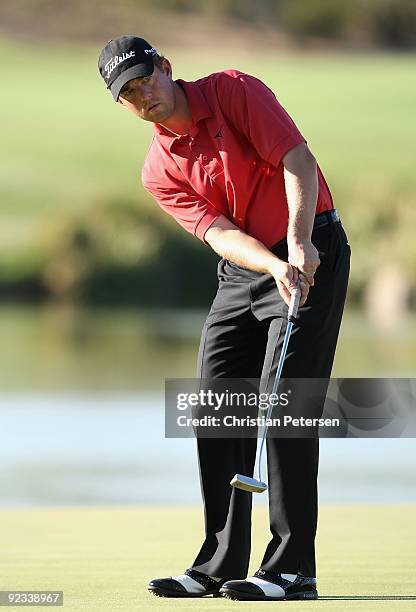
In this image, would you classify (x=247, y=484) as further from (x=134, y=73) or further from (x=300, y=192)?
(x=134, y=73)

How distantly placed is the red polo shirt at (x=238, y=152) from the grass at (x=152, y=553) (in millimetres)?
756

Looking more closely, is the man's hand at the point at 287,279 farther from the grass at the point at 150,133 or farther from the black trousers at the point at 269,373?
the grass at the point at 150,133

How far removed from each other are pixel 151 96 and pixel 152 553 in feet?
3.88

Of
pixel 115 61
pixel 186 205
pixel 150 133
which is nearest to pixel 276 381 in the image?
pixel 186 205

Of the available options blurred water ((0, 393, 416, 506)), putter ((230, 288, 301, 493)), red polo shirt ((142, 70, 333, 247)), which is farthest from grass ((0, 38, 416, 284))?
putter ((230, 288, 301, 493))

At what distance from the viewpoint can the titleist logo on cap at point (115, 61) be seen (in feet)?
9.95

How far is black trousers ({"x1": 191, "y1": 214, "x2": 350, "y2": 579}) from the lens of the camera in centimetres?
306

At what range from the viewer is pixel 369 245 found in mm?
21484

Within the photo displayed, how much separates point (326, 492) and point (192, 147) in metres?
2.80

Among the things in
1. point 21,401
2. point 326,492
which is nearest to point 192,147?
point 326,492

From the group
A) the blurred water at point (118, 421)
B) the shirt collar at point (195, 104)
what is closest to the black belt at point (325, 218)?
the shirt collar at point (195, 104)

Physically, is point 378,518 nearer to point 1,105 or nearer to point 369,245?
point 369,245

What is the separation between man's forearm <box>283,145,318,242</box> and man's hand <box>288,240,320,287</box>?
0.01 meters

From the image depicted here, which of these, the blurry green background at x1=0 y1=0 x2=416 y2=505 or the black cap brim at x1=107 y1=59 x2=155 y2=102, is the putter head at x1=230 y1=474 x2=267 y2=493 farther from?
the blurry green background at x1=0 y1=0 x2=416 y2=505
